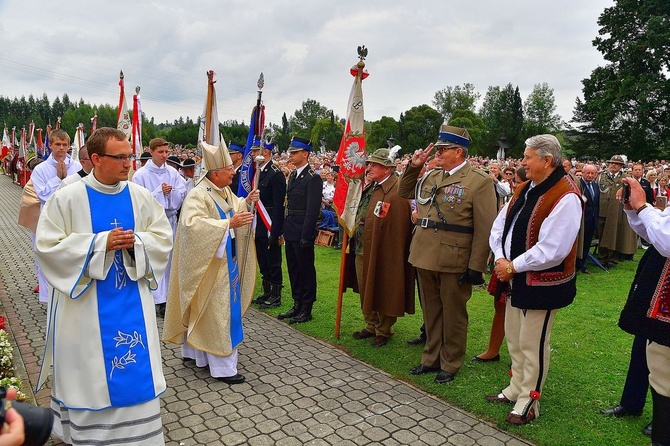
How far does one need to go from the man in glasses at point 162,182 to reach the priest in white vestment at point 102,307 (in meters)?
3.76

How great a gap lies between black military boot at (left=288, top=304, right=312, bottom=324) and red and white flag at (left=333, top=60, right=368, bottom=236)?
139cm

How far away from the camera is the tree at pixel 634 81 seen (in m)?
34.0

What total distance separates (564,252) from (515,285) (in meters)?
0.46

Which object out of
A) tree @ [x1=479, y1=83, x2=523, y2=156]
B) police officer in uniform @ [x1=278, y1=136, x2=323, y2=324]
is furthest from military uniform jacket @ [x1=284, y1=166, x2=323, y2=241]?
tree @ [x1=479, y1=83, x2=523, y2=156]

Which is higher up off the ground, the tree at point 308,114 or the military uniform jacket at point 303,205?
the tree at point 308,114

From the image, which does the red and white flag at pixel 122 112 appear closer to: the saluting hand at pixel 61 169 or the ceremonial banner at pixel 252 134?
the saluting hand at pixel 61 169

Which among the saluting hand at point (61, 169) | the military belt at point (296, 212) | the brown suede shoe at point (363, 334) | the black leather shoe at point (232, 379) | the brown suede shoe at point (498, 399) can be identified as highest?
the saluting hand at point (61, 169)

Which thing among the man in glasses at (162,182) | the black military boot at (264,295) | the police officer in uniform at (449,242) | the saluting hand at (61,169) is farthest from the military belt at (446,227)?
the saluting hand at (61,169)

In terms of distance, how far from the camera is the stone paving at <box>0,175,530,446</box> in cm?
387

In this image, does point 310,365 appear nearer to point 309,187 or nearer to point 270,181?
point 309,187

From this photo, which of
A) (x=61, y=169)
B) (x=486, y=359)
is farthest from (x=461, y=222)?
(x=61, y=169)

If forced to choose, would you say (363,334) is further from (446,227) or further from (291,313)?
(446,227)

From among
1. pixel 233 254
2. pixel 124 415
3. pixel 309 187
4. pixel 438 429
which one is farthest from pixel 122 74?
pixel 438 429

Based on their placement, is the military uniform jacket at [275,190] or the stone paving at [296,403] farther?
the military uniform jacket at [275,190]
